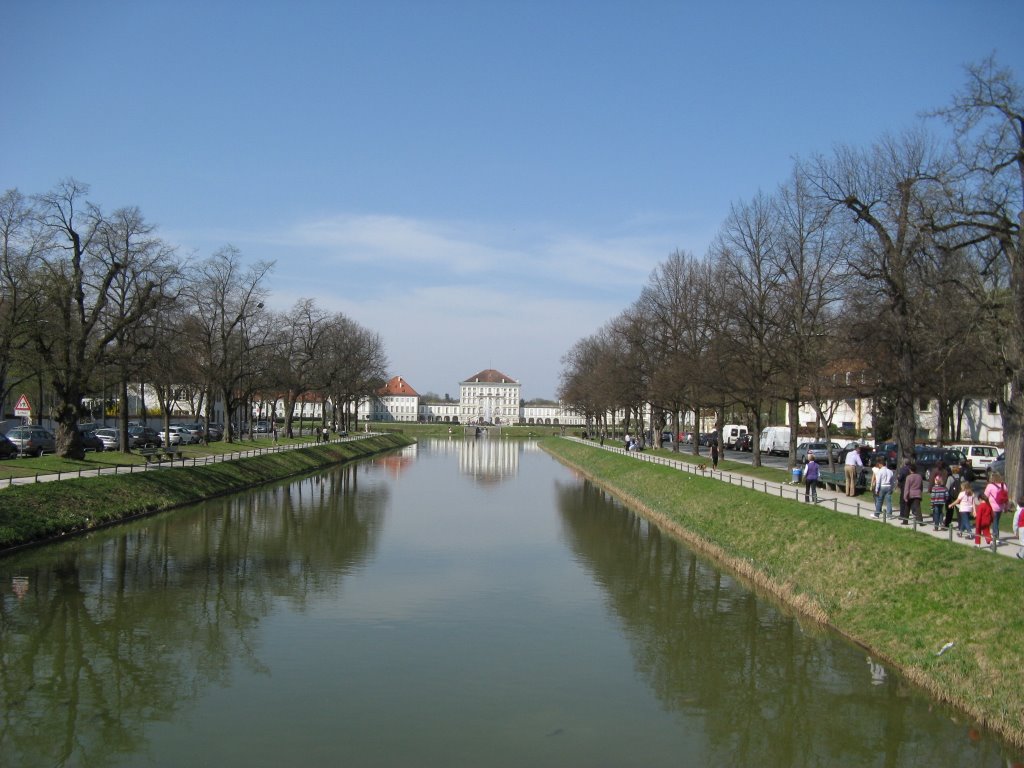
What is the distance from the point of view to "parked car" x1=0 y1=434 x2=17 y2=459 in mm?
37250

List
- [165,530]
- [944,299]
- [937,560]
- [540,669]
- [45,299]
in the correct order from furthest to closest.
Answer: [45,299] < [165,530] < [944,299] < [937,560] < [540,669]

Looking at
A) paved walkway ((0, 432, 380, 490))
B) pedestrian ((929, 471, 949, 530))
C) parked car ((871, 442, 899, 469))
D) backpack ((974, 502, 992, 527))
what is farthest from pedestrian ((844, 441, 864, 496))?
paved walkway ((0, 432, 380, 490))

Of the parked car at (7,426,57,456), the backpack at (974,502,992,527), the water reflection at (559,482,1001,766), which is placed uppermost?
the parked car at (7,426,57,456)

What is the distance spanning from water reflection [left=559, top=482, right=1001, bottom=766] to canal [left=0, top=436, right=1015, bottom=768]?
0.15 ft

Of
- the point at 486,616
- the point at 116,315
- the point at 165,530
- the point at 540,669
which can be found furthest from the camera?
the point at 116,315

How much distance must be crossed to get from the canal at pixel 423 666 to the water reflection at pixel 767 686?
0.15 feet

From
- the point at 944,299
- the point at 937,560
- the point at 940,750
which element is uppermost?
the point at 944,299

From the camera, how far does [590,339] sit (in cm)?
10694

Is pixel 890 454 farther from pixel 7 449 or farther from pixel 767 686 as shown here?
pixel 7 449

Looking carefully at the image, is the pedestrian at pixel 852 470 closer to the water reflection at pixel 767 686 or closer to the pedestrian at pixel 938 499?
the pedestrian at pixel 938 499

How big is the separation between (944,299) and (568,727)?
60.9ft

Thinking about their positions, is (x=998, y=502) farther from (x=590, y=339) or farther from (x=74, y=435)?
(x=590, y=339)

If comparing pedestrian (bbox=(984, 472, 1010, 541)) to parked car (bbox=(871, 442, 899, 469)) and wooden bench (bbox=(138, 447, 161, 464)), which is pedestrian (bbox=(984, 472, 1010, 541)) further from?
wooden bench (bbox=(138, 447, 161, 464))

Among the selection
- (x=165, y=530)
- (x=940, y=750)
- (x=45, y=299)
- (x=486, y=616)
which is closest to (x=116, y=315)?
(x=45, y=299)
